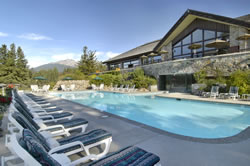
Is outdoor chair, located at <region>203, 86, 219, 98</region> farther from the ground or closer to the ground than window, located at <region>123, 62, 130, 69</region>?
closer to the ground

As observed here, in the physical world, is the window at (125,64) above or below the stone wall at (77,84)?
above

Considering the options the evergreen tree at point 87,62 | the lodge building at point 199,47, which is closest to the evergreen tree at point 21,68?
the evergreen tree at point 87,62

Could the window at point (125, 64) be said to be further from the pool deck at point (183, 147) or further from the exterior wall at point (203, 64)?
the pool deck at point (183, 147)

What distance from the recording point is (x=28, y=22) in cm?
1420

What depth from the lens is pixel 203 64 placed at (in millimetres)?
12961

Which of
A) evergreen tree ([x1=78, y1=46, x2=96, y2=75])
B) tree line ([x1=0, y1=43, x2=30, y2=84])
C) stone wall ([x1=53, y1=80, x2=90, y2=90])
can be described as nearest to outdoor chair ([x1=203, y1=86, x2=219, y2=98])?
stone wall ([x1=53, y1=80, x2=90, y2=90])

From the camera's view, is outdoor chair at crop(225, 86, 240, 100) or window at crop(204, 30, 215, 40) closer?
outdoor chair at crop(225, 86, 240, 100)

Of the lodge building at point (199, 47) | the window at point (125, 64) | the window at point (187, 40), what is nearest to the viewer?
the lodge building at point (199, 47)

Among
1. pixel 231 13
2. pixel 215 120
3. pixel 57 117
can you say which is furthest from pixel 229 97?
pixel 231 13

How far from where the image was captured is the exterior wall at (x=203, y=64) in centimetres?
1102

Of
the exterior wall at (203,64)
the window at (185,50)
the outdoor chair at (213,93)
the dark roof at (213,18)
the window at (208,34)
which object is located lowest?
the outdoor chair at (213,93)

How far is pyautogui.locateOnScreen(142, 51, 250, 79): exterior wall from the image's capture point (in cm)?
1102

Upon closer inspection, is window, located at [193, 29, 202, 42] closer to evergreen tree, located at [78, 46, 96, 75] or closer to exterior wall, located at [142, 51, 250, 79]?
exterior wall, located at [142, 51, 250, 79]

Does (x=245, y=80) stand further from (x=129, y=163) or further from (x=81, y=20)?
(x=81, y=20)
